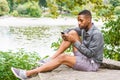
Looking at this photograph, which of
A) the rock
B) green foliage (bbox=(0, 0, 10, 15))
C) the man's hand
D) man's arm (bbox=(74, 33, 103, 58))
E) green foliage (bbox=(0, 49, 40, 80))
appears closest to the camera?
the rock

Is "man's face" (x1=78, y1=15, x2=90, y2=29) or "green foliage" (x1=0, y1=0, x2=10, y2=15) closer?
"man's face" (x1=78, y1=15, x2=90, y2=29)

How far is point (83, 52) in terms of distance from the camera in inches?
210

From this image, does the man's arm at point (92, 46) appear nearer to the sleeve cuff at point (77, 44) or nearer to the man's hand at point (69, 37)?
the sleeve cuff at point (77, 44)

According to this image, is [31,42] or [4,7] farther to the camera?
[4,7]

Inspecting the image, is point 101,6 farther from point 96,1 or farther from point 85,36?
point 85,36

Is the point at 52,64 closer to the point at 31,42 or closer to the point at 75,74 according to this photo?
the point at 75,74

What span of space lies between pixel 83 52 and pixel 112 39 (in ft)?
9.61

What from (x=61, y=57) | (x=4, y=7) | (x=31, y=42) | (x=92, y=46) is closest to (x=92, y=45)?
(x=92, y=46)

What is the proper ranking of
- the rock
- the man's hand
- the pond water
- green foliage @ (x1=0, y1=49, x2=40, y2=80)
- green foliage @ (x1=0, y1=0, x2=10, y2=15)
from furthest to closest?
1. green foliage @ (x1=0, y1=0, x2=10, y2=15)
2. the pond water
3. green foliage @ (x1=0, y1=49, x2=40, y2=80)
4. the man's hand
5. the rock

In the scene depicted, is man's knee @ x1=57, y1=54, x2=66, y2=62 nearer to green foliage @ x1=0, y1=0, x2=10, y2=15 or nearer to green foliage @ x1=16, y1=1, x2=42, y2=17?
green foliage @ x1=0, y1=0, x2=10, y2=15

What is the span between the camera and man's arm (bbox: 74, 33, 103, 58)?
532 centimetres

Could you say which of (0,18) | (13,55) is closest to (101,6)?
(13,55)

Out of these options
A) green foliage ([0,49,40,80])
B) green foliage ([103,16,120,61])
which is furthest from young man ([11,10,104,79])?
green foliage ([103,16,120,61])

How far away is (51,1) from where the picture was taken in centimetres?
900
